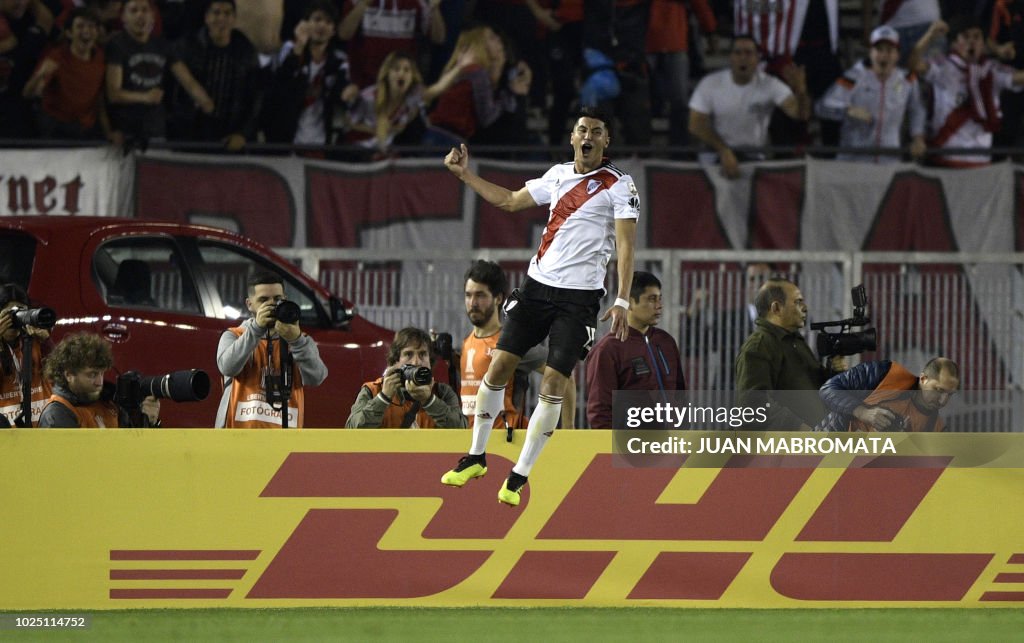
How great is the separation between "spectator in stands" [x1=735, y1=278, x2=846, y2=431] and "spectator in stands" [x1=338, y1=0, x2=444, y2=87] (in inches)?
273

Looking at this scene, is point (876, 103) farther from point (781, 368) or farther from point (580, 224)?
point (580, 224)

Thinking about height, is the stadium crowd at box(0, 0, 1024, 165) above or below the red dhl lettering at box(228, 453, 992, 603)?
above

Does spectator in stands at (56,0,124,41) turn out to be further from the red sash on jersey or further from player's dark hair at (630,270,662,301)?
player's dark hair at (630,270,662,301)

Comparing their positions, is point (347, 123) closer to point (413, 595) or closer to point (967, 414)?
point (967, 414)

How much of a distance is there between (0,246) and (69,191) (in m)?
3.83

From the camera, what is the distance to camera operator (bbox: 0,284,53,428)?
8484mm

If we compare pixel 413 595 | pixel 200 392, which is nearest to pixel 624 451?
pixel 413 595

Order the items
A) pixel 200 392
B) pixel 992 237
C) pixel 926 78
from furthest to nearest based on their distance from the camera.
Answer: pixel 926 78 → pixel 992 237 → pixel 200 392

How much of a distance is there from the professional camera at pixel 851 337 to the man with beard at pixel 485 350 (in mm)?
1342

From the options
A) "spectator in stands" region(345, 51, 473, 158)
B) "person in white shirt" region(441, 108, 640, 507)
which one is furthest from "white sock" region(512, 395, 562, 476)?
"spectator in stands" region(345, 51, 473, 158)

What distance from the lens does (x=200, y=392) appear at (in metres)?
8.12

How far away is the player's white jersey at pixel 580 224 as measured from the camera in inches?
309

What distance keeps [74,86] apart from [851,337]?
312 inches

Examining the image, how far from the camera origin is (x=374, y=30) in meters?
15.4
